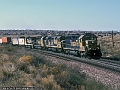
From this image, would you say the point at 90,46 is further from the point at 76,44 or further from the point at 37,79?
the point at 37,79

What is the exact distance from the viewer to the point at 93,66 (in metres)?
25.1

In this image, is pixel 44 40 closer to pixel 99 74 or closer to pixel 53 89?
pixel 99 74

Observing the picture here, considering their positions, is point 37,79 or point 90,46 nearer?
point 37,79

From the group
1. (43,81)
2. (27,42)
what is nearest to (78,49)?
(43,81)

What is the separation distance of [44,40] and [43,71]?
3097 cm

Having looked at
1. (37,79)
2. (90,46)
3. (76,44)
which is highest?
(76,44)

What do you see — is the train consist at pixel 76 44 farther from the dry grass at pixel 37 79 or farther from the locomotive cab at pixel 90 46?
the dry grass at pixel 37 79

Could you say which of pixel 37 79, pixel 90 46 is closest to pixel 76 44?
pixel 90 46

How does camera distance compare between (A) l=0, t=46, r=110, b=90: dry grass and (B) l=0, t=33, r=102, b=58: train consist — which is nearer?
(A) l=0, t=46, r=110, b=90: dry grass

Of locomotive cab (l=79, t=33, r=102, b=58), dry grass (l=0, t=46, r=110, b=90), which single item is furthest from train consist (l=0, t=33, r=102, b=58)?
dry grass (l=0, t=46, r=110, b=90)

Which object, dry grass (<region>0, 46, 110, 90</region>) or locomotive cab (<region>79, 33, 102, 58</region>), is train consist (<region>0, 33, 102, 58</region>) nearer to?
locomotive cab (<region>79, 33, 102, 58</region>)

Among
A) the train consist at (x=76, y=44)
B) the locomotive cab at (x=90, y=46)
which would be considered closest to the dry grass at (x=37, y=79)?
the locomotive cab at (x=90, y=46)

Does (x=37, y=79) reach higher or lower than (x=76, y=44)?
lower

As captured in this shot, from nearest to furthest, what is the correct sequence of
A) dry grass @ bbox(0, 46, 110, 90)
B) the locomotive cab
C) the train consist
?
1. dry grass @ bbox(0, 46, 110, 90)
2. the locomotive cab
3. the train consist
